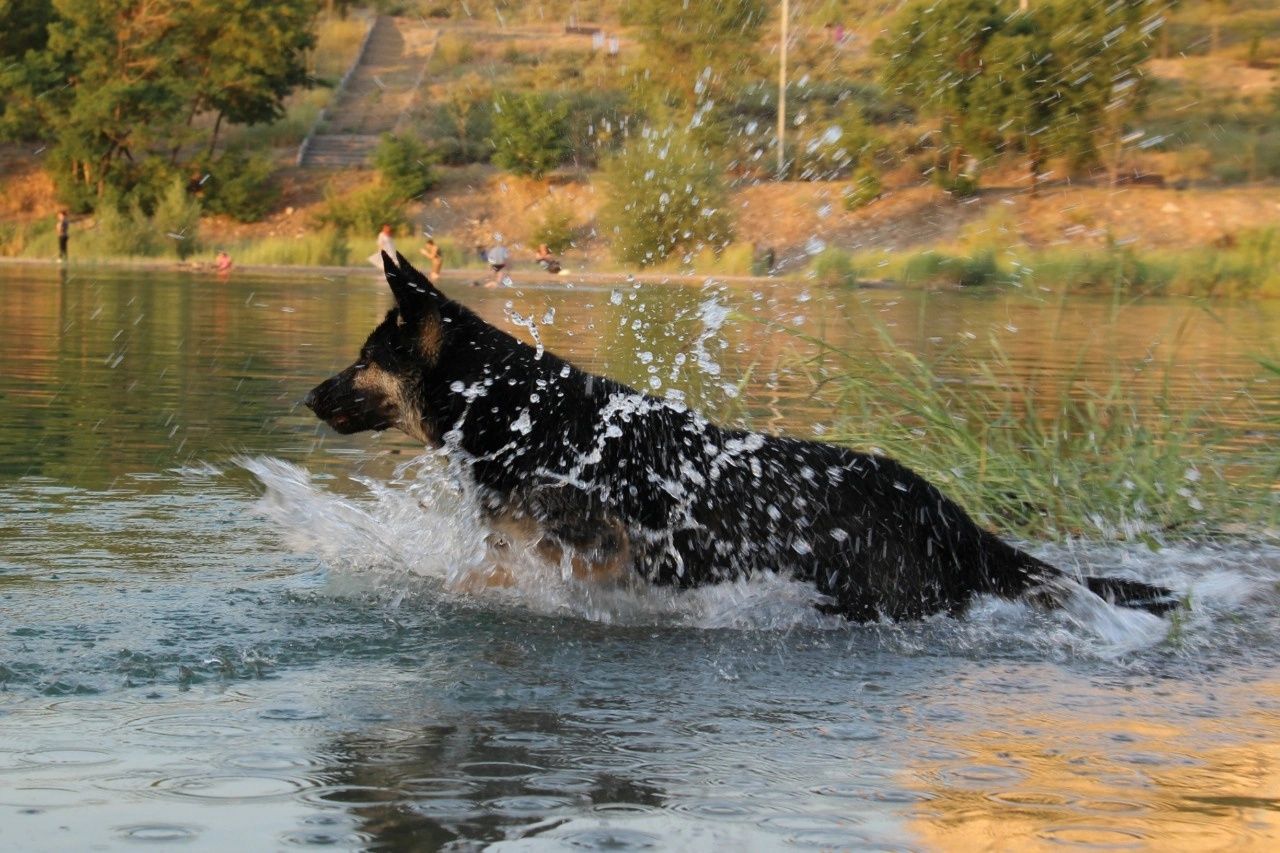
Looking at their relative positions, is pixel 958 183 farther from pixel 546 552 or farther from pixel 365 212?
pixel 546 552

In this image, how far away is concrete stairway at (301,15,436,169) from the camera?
62500 millimetres

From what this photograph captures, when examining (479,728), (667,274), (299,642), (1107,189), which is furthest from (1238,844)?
(1107,189)

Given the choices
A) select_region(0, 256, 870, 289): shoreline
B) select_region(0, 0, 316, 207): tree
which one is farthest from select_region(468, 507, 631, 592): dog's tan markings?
select_region(0, 0, 316, 207): tree

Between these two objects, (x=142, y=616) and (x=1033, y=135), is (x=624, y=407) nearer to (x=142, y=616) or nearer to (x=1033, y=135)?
(x=142, y=616)

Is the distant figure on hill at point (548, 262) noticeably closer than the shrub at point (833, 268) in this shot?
No

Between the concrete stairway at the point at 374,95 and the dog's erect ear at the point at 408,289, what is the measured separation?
56138 mm

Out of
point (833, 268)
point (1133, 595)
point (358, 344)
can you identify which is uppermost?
point (833, 268)

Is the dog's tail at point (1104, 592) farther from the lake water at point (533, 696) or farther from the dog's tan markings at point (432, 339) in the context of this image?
→ the dog's tan markings at point (432, 339)

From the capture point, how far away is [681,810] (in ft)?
11.2

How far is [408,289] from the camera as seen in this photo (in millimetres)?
5926

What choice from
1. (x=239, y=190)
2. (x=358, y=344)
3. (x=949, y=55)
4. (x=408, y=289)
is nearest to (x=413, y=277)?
(x=408, y=289)

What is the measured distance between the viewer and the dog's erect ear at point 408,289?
591cm

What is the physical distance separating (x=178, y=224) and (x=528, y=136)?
14.2m

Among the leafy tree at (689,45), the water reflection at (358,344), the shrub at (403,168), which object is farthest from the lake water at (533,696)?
the shrub at (403,168)
